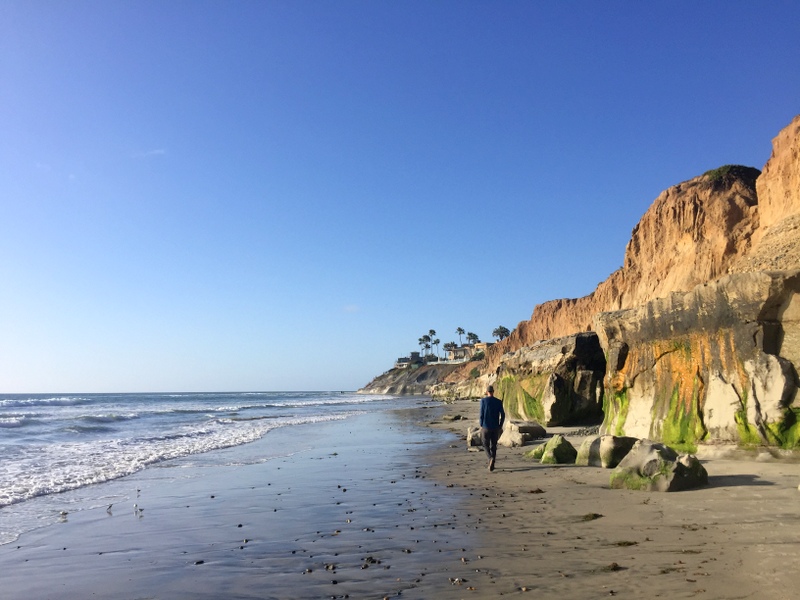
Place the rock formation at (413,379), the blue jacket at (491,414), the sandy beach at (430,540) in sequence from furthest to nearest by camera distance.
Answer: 1. the rock formation at (413,379)
2. the blue jacket at (491,414)
3. the sandy beach at (430,540)

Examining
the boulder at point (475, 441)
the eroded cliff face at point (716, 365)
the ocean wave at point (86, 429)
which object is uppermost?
the eroded cliff face at point (716, 365)

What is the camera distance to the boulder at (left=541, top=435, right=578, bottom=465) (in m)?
12.6

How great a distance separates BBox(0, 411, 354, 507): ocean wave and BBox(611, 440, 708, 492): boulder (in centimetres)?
1069

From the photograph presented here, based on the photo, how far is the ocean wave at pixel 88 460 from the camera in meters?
11.9

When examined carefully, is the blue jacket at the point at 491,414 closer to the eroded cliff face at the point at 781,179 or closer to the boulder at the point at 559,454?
the boulder at the point at 559,454

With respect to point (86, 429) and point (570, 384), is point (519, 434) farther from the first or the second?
point (86, 429)

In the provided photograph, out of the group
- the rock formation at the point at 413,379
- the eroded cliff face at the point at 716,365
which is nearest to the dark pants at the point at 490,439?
the eroded cliff face at the point at 716,365

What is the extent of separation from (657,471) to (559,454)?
12.9 feet

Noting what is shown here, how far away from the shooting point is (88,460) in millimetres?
16047

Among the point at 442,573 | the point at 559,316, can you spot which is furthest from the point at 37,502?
the point at 559,316

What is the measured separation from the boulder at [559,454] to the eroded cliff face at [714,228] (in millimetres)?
9671

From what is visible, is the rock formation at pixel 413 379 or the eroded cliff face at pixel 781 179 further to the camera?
the rock formation at pixel 413 379

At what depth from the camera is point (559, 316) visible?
77875 mm

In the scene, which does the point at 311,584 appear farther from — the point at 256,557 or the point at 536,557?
the point at 536,557
